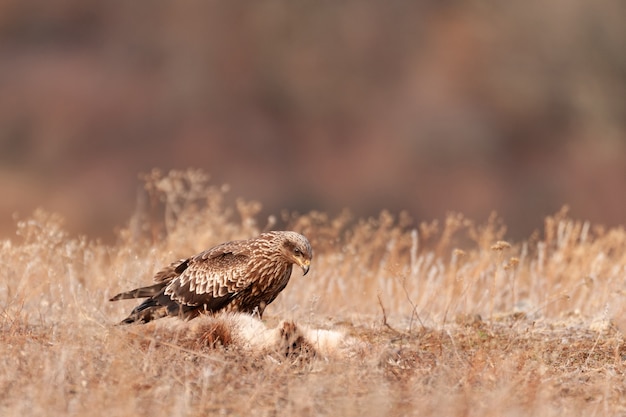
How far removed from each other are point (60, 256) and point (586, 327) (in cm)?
460

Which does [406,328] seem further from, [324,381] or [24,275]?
[24,275]

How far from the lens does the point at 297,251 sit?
23.2ft

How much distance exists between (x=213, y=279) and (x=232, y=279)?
0.48ft

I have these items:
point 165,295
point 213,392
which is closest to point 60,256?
point 165,295

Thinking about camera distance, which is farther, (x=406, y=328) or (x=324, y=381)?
(x=406, y=328)

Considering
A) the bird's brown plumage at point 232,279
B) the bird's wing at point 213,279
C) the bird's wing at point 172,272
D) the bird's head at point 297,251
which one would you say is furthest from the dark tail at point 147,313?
the bird's head at point 297,251

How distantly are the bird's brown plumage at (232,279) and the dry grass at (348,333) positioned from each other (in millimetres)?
360

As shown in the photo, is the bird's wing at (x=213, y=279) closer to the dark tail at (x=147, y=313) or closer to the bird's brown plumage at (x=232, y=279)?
the bird's brown plumage at (x=232, y=279)

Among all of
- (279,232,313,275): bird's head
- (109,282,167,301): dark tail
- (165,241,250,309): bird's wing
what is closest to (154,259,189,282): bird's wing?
(109,282,167,301): dark tail

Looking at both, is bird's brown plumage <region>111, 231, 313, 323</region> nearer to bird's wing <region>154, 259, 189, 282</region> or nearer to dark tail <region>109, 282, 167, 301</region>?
dark tail <region>109, 282, 167, 301</region>

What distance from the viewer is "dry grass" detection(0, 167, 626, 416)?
5.05 meters

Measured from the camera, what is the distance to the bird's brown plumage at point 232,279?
23.3 ft

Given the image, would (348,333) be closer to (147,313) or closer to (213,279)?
(213,279)

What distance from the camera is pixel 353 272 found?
10.5 meters
